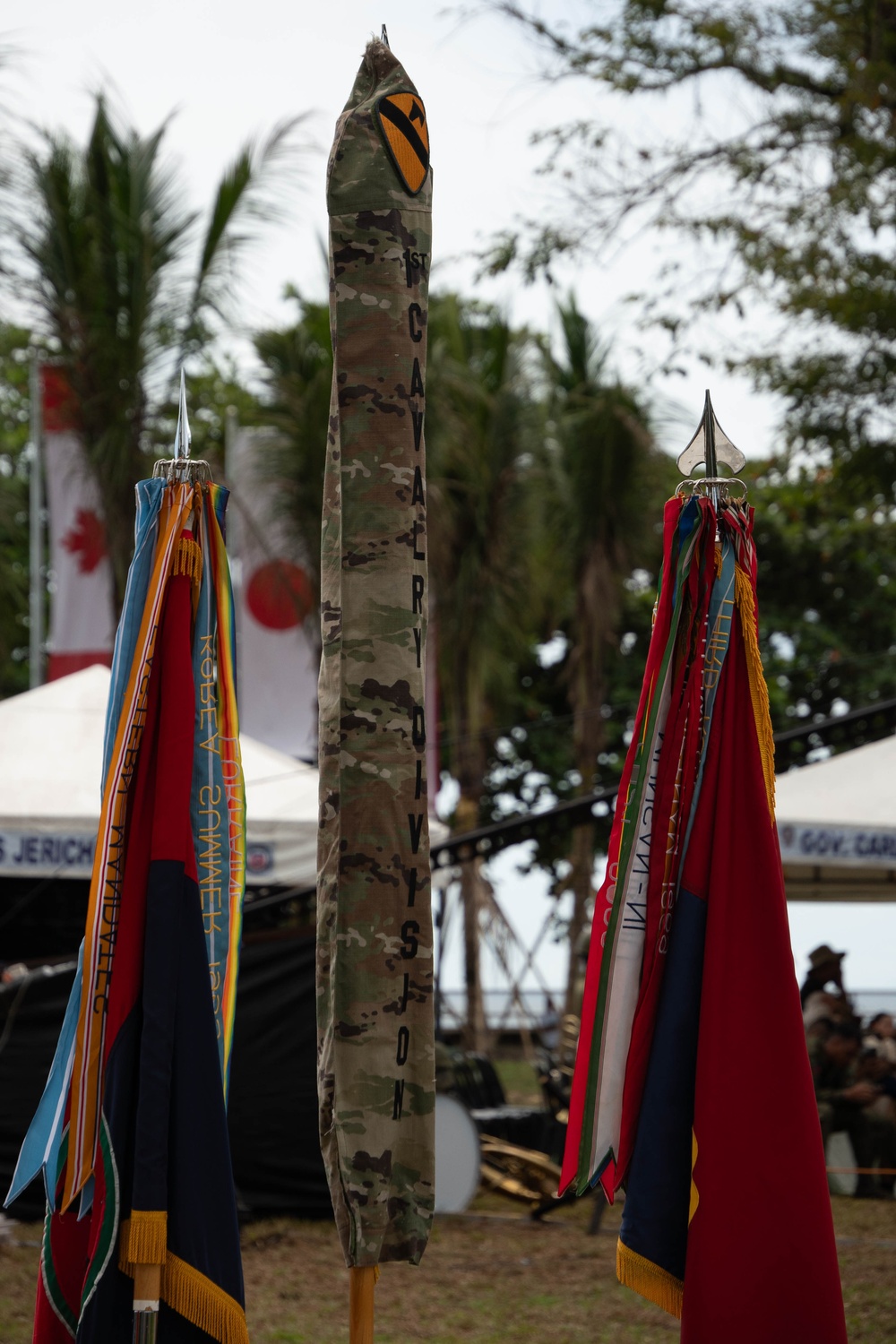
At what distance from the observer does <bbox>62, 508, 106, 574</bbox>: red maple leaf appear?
551 inches

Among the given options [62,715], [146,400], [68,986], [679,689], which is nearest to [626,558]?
[146,400]

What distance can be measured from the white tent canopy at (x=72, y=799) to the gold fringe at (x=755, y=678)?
212 inches

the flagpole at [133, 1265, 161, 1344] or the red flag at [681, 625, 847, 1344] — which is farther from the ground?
the red flag at [681, 625, 847, 1344]

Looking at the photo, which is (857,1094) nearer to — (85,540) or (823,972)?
(823,972)

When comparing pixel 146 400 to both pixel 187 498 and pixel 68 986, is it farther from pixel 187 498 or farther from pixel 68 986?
pixel 187 498

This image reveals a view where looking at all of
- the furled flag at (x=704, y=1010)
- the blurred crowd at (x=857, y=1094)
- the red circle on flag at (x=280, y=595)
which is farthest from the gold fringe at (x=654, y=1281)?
the red circle on flag at (x=280, y=595)

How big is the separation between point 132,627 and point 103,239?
8.41m

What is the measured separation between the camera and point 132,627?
3.38 m

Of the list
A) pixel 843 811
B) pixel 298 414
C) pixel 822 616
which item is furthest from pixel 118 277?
pixel 822 616

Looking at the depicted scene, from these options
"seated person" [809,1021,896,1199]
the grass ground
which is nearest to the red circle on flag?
"seated person" [809,1021,896,1199]

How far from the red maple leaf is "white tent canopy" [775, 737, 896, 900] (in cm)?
752

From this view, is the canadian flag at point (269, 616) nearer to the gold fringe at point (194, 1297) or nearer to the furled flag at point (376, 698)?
the furled flag at point (376, 698)

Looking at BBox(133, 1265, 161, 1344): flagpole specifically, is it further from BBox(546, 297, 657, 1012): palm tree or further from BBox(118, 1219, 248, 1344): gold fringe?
BBox(546, 297, 657, 1012): palm tree

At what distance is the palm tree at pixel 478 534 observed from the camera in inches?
656
